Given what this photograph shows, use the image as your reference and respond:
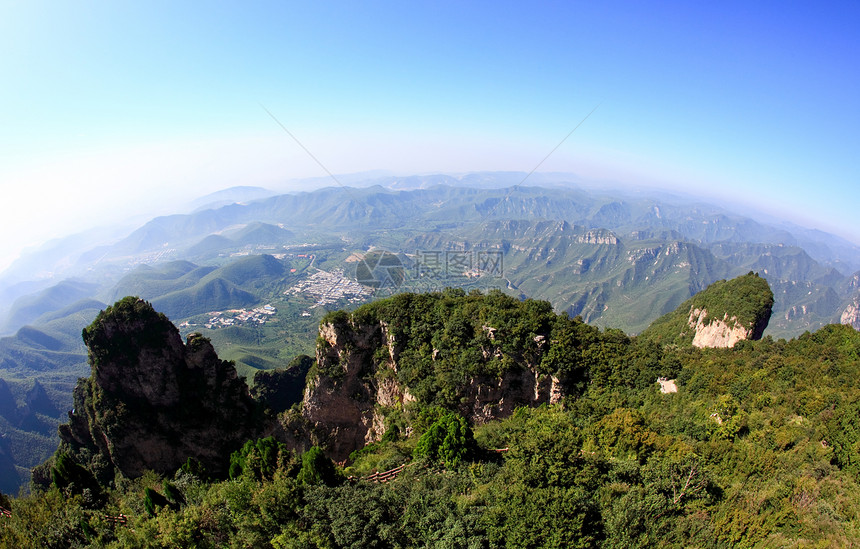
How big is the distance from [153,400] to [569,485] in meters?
36.5

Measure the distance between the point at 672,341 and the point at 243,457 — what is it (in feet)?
190

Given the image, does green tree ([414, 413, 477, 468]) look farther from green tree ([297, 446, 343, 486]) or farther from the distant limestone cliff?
the distant limestone cliff

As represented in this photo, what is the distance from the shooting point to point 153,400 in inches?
1358

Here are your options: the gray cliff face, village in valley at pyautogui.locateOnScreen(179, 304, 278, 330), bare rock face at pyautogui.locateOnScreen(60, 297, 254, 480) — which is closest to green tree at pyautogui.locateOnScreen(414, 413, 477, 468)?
the gray cliff face

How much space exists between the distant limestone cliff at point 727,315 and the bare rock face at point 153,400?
5548cm

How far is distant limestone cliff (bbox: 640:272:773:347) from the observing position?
44844 millimetres

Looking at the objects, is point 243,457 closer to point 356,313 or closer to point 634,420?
point 356,313

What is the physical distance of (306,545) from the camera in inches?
559

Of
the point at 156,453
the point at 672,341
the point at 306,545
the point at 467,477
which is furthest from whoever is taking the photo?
the point at 672,341

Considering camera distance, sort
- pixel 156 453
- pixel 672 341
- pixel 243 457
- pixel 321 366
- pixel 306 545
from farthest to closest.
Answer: pixel 672 341, pixel 321 366, pixel 156 453, pixel 243 457, pixel 306 545

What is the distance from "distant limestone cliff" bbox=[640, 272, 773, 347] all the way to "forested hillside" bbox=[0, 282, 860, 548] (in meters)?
12.4

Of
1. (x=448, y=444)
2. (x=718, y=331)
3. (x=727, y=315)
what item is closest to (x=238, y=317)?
(x=448, y=444)

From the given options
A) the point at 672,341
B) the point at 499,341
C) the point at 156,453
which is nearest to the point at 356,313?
the point at 499,341

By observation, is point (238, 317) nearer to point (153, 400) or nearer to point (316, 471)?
point (153, 400)
